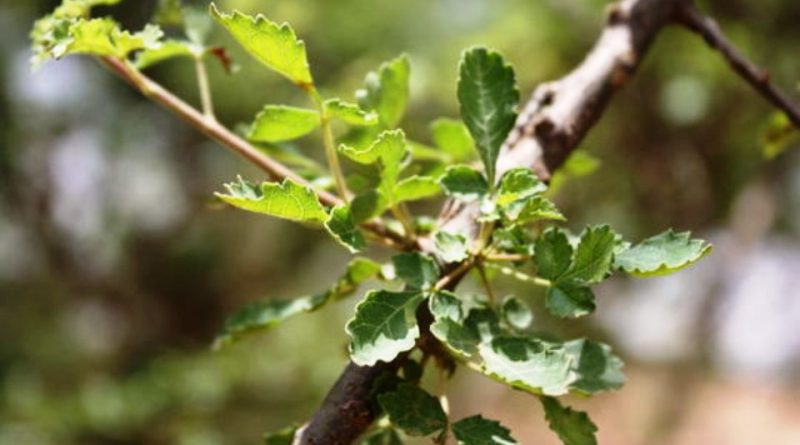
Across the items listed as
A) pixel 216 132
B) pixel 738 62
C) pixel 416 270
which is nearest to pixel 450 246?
pixel 416 270

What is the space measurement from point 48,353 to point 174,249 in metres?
0.60

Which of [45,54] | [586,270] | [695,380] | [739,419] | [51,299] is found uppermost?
[51,299]

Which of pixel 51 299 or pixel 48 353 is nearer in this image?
pixel 48 353

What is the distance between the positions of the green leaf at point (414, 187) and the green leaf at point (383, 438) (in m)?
0.09

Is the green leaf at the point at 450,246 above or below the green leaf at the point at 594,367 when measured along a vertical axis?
above

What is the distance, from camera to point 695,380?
1890 millimetres

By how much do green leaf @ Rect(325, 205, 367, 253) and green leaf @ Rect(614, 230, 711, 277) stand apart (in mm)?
91

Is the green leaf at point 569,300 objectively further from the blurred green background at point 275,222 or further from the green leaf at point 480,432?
the blurred green background at point 275,222

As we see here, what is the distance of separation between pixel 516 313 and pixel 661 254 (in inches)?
3.0

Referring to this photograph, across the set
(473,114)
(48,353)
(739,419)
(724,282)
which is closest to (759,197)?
(724,282)

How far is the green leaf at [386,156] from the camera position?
32 centimetres

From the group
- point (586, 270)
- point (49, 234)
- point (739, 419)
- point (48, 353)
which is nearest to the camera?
point (586, 270)

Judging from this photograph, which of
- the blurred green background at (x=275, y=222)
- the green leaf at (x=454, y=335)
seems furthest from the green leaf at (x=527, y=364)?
the blurred green background at (x=275, y=222)

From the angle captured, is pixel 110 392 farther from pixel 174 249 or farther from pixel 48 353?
pixel 174 249
